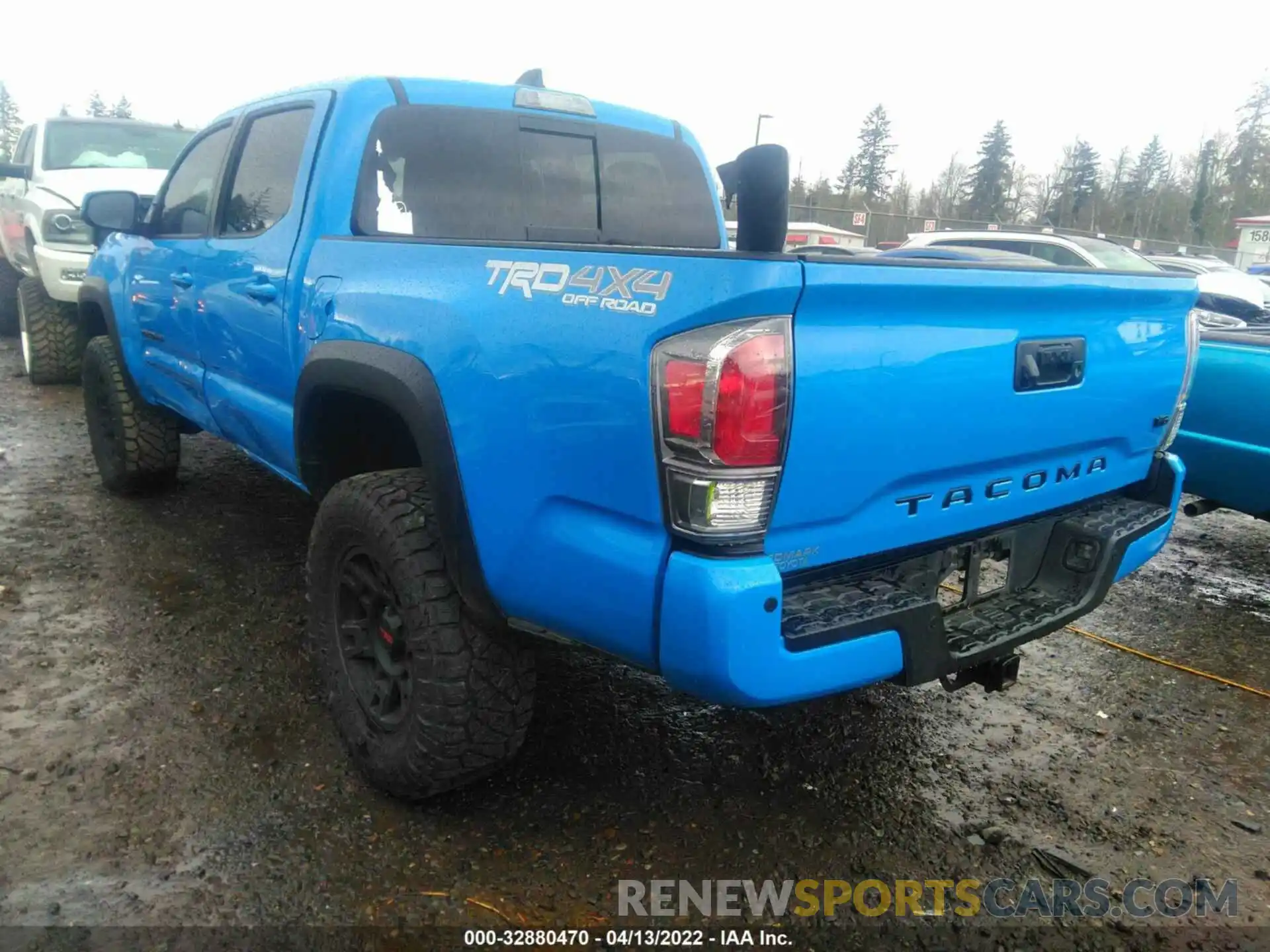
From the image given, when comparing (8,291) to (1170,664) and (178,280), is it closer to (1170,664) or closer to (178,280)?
(178,280)

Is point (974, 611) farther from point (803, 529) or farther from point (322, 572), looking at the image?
point (322, 572)

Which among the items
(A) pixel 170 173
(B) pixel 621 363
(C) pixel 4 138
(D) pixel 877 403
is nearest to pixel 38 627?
(A) pixel 170 173

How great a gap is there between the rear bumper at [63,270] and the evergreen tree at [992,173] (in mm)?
56861

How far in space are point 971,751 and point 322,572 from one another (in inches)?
82.3

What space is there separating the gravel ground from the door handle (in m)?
1.28

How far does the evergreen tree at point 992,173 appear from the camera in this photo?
5678 centimetres

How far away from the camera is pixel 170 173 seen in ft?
14.1

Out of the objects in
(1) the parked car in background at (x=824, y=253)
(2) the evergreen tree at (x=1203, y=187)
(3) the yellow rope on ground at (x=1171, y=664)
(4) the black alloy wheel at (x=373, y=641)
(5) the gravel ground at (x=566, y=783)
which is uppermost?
(2) the evergreen tree at (x=1203, y=187)

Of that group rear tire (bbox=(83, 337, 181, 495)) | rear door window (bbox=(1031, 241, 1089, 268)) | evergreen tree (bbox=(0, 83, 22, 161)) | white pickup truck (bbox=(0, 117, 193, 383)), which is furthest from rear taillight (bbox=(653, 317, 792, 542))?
evergreen tree (bbox=(0, 83, 22, 161))

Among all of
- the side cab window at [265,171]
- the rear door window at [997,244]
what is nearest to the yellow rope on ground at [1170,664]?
the side cab window at [265,171]

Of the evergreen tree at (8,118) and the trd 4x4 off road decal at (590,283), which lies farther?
the evergreen tree at (8,118)

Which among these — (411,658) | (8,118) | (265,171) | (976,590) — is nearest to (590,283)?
(411,658)

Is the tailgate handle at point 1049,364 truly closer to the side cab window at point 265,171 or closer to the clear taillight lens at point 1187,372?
the clear taillight lens at point 1187,372

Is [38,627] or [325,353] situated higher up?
[325,353]
